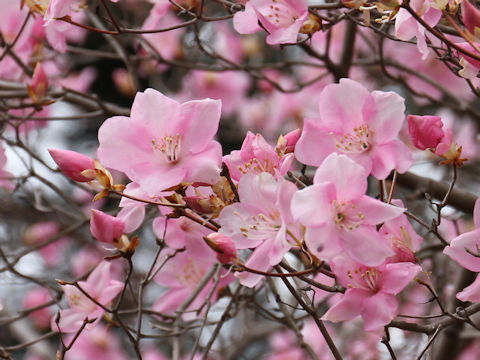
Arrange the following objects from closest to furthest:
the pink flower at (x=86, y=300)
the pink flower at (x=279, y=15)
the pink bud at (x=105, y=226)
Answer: the pink bud at (x=105, y=226) → the pink flower at (x=279, y=15) → the pink flower at (x=86, y=300)

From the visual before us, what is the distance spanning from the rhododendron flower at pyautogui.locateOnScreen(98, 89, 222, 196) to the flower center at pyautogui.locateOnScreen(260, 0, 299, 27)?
25 centimetres

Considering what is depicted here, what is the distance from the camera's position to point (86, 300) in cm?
156

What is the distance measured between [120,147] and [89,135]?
14.1 ft

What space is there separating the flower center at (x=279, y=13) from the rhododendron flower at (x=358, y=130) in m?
0.22

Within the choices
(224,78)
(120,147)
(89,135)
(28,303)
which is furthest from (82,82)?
(120,147)

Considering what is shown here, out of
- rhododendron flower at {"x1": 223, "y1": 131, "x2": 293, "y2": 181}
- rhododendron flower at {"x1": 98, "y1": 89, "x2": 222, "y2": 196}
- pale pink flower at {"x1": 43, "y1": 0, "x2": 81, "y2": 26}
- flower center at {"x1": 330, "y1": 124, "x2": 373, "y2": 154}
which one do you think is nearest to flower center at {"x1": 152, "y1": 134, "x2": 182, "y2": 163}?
rhododendron flower at {"x1": 98, "y1": 89, "x2": 222, "y2": 196}

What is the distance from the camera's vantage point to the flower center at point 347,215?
43.3 inches

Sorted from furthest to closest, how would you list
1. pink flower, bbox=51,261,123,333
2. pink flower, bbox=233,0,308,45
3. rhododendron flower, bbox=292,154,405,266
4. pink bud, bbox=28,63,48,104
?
pink bud, bbox=28,63,48,104
pink flower, bbox=51,261,123,333
pink flower, bbox=233,0,308,45
rhododendron flower, bbox=292,154,405,266

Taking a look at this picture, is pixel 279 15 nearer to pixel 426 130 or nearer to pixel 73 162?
pixel 426 130

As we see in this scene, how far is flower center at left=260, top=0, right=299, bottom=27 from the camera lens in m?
1.40

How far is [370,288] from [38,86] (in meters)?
1.05

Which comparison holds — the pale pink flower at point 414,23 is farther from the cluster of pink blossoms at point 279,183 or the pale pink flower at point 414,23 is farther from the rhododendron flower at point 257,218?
the rhododendron flower at point 257,218

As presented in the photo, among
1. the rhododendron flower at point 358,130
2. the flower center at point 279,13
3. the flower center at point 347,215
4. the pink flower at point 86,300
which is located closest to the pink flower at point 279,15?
the flower center at point 279,13

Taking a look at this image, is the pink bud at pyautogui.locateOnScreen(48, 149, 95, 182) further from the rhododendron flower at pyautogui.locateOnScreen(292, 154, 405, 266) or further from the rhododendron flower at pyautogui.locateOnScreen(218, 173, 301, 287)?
the rhododendron flower at pyautogui.locateOnScreen(292, 154, 405, 266)
